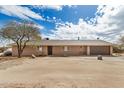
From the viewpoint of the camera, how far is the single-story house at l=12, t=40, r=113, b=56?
102 ft

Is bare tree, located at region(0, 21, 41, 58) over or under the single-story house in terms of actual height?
over

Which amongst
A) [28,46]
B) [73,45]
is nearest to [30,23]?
Result: [28,46]

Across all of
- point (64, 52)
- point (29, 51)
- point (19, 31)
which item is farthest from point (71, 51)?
point (19, 31)

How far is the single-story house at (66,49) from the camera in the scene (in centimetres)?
3123

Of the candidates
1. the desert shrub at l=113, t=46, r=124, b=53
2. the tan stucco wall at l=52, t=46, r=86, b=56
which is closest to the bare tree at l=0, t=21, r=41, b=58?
the tan stucco wall at l=52, t=46, r=86, b=56

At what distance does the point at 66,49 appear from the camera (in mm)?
31734

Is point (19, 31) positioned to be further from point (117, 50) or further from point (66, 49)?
point (117, 50)

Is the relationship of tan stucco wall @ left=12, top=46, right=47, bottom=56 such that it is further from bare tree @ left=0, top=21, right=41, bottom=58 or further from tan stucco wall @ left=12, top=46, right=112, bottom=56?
bare tree @ left=0, top=21, right=41, bottom=58

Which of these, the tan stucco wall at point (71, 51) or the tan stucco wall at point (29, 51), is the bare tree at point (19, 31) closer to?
the tan stucco wall at point (29, 51)

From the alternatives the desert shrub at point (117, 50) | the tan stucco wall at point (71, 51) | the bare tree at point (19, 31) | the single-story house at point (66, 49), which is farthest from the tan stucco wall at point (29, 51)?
the desert shrub at point (117, 50)

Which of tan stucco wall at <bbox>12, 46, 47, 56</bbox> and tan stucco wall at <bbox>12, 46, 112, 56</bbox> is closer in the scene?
tan stucco wall at <bbox>12, 46, 47, 56</bbox>
